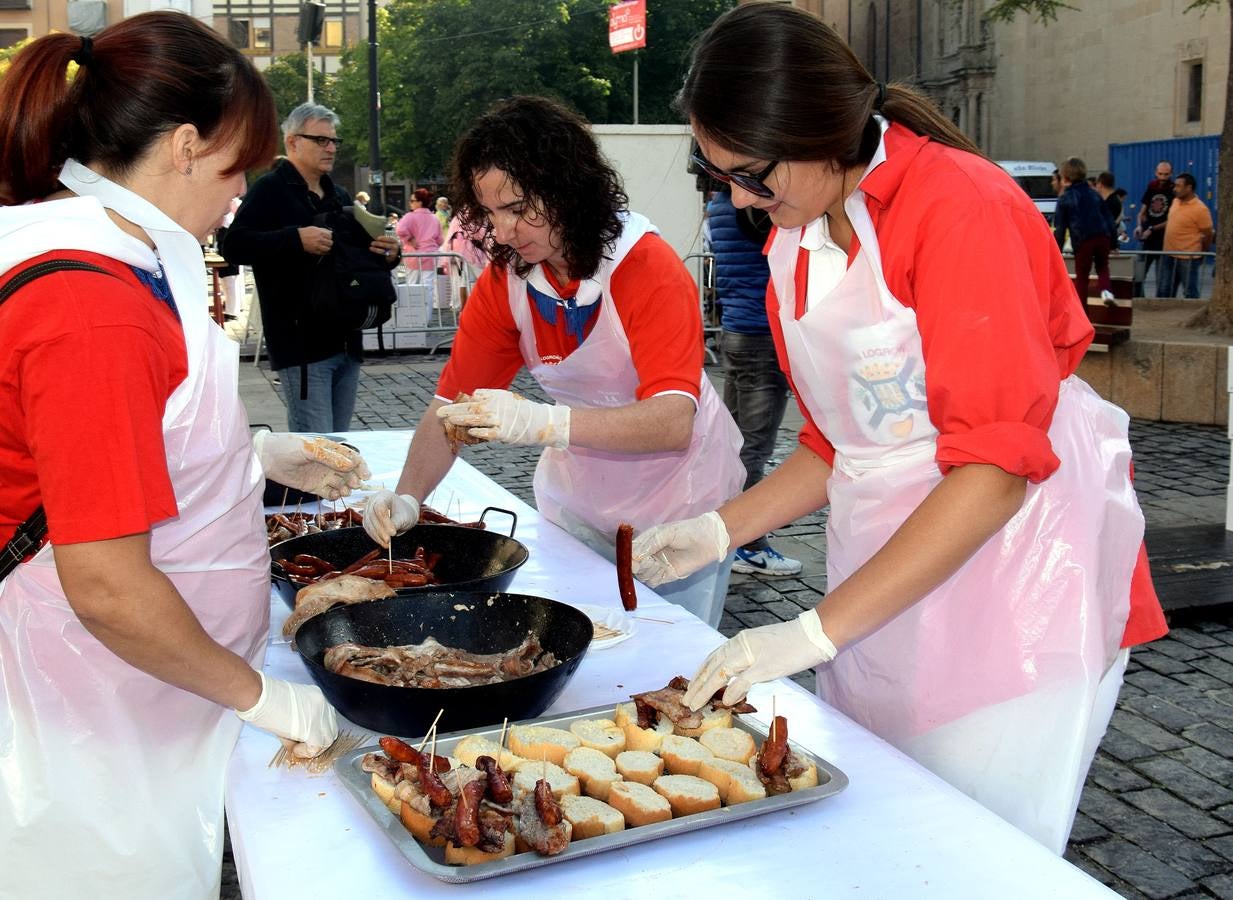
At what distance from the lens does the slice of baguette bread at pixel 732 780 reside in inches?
59.0

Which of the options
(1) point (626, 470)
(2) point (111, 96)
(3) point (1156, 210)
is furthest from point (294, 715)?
(3) point (1156, 210)

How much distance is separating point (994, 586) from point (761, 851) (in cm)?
59

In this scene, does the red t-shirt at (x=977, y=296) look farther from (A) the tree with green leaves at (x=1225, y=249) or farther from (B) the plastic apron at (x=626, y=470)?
(A) the tree with green leaves at (x=1225, y=249)

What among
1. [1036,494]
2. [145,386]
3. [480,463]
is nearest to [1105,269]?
[480,463]

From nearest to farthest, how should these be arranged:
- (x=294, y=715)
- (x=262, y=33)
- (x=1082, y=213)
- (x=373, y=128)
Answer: (x=294, y=715) < (x=1082, y=213) < (x=373, y=128) < (x=262, y=33)

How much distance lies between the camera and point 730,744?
1634 mm

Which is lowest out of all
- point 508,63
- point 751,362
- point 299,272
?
point 751,362

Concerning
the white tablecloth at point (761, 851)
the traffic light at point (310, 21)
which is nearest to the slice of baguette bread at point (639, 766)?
the white tablecloth at point (761, 851)

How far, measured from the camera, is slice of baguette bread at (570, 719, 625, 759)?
5.38ft

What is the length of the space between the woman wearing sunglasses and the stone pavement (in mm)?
1293

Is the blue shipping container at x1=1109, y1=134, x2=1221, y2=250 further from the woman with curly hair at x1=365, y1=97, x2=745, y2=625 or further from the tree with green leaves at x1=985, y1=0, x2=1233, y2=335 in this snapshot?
the woman with curly hair at x1=365, y1=97, x2=745, y2=625

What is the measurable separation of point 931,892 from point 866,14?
43.3 metres

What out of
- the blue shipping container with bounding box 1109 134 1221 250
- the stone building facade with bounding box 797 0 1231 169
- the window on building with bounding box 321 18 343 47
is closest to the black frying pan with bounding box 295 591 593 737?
the stone building facade with bounding box 797 0 1231 169

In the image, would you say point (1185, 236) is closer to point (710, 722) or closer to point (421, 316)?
point (421, 316)
